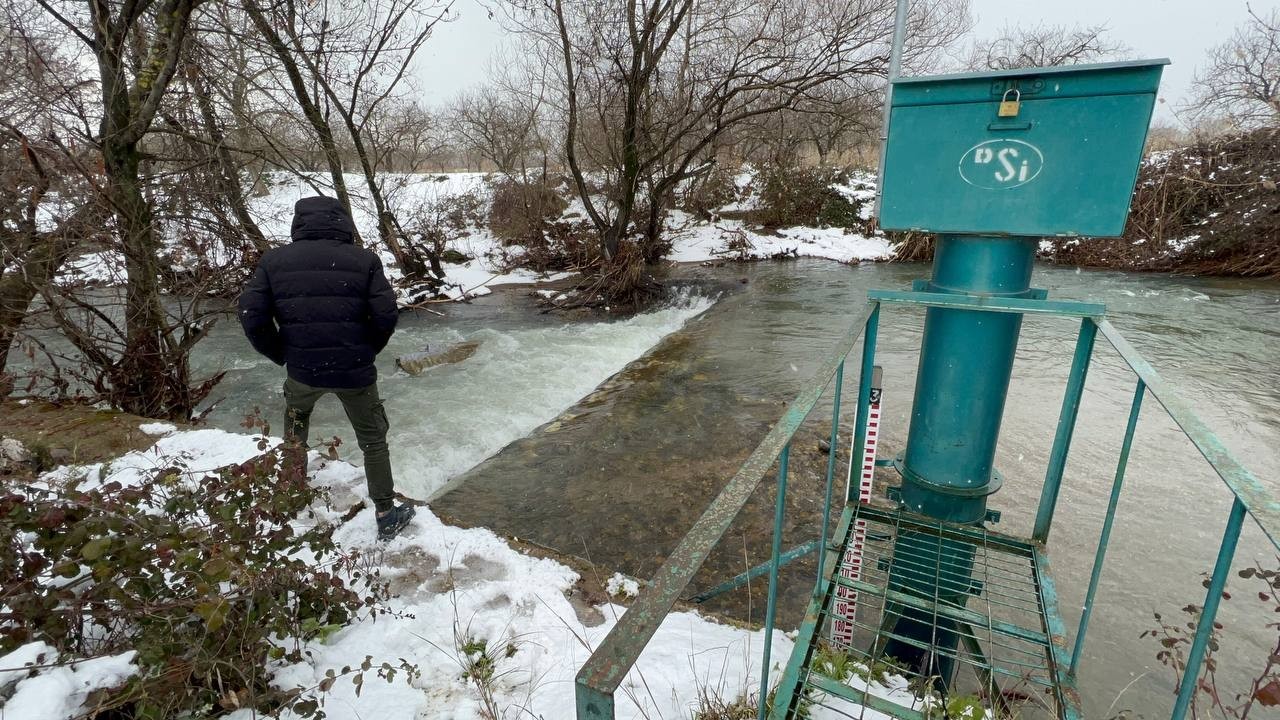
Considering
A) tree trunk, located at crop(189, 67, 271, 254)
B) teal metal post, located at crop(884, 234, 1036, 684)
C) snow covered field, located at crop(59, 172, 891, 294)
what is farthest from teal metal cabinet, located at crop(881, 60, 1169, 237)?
snow covered field, located at crop(59, 172, 891, 294)

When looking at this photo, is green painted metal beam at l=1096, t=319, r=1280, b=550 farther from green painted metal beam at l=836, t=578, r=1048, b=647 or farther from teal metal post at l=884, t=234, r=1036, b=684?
green painted metal beam at l=836, t=578, r=1048, b=647

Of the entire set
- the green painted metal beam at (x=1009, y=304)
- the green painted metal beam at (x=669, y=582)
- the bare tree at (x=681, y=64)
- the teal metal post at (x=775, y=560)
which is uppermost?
the bare tree at (x=681, y=64)

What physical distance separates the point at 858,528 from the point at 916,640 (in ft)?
1.89

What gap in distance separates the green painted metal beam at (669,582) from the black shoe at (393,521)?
8.44 ft

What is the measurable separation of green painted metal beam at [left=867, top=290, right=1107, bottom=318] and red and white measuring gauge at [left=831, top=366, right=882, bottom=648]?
67 centimetres

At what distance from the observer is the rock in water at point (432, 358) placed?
316 inches

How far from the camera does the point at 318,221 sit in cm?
313

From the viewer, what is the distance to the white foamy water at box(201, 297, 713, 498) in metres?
5.60

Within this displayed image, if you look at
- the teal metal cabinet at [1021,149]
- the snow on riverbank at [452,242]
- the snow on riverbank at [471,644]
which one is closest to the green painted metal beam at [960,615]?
the snow on riverbank at [471,644]

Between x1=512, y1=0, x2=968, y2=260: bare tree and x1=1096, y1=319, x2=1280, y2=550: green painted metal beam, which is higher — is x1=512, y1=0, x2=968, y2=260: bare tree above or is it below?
above

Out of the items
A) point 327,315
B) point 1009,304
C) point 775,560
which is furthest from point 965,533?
point 327,315

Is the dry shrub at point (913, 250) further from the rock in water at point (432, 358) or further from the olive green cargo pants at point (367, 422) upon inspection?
the olive green cargo pants at point (367, 422)

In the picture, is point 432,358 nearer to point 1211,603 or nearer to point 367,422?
point 367,422

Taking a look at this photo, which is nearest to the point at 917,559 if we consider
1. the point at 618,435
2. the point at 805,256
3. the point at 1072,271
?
the point at 618,435
